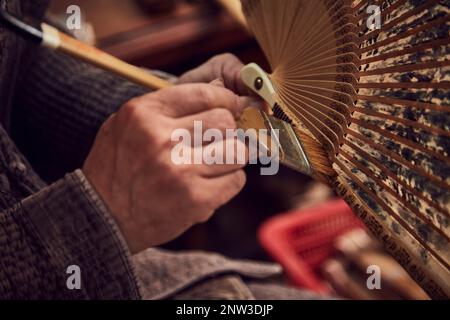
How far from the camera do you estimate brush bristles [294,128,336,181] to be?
57 cm

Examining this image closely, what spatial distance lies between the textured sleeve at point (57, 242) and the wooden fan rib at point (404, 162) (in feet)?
0.83

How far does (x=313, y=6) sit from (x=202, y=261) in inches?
16.5

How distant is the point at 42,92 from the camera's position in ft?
2.67

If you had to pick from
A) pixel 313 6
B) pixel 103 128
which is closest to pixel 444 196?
pixel 313 6

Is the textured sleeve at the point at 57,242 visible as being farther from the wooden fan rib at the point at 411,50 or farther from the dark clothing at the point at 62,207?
the wooden fan rib at the point at 411,50

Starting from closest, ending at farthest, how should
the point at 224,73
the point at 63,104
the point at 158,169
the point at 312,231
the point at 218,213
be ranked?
the point at 158,169 → the point at 224,73 → the point at 63,104 → the point at 312,231 → the point at 218,213

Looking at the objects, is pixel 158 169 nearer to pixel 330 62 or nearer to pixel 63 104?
pixel 330 62

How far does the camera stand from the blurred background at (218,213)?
48.2 inches

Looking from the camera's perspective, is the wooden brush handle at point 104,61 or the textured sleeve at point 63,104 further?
the textured sleeve at point 63,104

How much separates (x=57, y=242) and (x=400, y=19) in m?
0.39

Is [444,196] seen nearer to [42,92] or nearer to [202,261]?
[202,261]

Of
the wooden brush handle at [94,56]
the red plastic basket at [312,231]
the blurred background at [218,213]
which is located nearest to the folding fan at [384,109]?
the wooden brush handle at [94,56]

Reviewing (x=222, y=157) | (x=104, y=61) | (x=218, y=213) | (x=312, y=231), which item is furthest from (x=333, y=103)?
(x=218, y=213)

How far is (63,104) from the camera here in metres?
0.82
